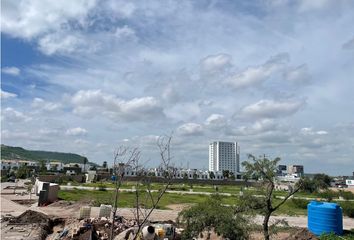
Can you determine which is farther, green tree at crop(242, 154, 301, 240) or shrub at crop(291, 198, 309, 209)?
shrub at crop(291, 198, 309, 209)

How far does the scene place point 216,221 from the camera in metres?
15.7

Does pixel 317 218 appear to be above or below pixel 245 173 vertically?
below

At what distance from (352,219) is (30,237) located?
98.3 ft

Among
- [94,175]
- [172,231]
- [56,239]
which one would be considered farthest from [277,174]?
[94,175]

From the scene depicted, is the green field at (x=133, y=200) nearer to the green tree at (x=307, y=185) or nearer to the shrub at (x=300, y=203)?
the shrub at (x=300, y=203)

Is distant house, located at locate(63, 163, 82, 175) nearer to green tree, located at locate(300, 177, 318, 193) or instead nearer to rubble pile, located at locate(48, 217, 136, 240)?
rubble pile, located at locate(48, 217, 136, 240)

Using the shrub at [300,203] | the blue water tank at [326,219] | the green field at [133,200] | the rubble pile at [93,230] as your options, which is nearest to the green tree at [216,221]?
the rubble pile at [93,230]

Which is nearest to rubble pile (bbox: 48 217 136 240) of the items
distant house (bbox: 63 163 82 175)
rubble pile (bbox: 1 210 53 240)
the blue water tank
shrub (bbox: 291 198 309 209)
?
rubble pile (bbox: 1 210 53 240)

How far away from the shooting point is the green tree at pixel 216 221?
1541 centimetres

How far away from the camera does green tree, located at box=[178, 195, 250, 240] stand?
15414 mm

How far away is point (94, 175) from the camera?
291 ft

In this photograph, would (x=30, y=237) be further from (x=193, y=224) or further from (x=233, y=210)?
(x=233, y=210)

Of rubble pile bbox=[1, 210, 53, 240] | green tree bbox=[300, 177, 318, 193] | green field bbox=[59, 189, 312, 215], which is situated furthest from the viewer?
green field bbox=[59, 189, 312, 215]

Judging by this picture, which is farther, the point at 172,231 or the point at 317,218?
the point at 317,218
